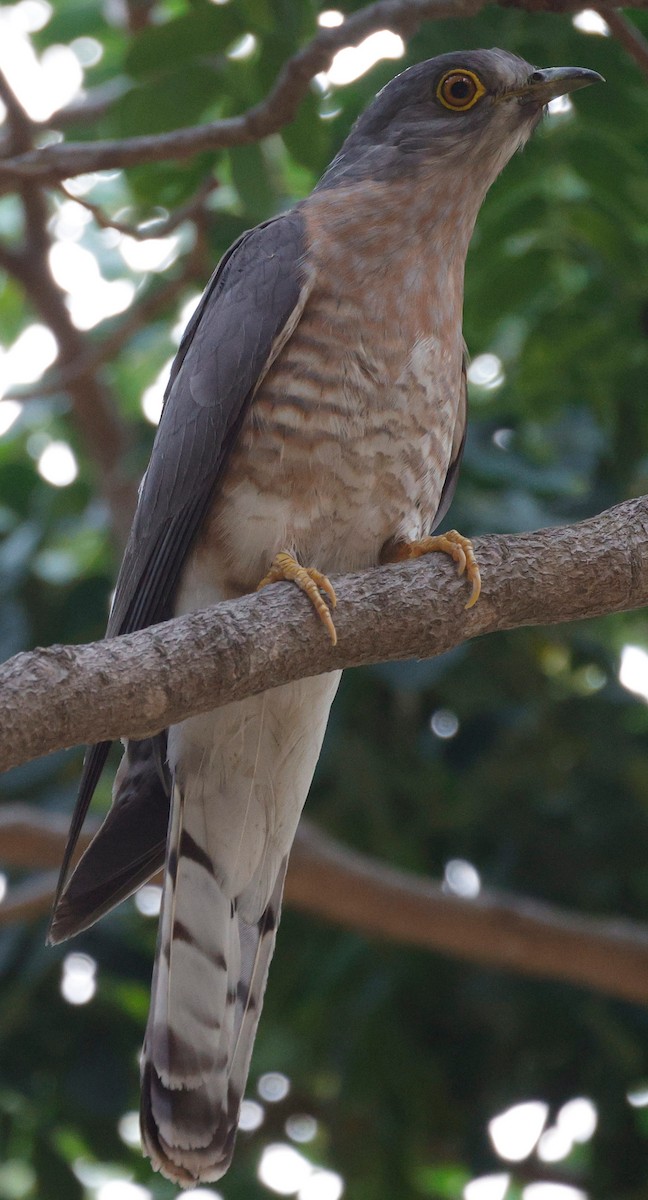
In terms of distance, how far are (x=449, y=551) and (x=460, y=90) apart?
1466 mm

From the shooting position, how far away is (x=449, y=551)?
2.76 m

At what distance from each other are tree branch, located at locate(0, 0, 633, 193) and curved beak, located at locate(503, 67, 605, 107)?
0.53 ft

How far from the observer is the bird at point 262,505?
308 cm

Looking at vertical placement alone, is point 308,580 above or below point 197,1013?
above

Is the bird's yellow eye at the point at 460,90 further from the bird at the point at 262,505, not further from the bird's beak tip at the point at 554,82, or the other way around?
the bird's beak tip at the point at 554,82

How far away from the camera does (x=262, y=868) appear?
3326mm

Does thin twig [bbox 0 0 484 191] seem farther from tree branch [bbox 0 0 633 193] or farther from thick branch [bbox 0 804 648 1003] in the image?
thick branch [bbox 0 804 648 1003]

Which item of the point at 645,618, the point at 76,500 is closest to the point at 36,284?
the point at 76,500

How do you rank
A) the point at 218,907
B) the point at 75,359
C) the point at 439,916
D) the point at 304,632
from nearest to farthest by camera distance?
1. the point at 304,632
2. the point at 218,907
3. the point at 439,916
4. the point at 75,359

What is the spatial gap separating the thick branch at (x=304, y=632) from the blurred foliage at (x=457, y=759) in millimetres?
1237

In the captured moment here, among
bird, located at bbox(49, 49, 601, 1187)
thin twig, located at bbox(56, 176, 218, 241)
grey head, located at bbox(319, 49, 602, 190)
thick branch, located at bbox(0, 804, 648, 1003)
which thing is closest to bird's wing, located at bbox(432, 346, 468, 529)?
bird, located at bbox(49, 49, 601, 1187)

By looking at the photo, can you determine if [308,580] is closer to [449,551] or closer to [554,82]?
[449,551]

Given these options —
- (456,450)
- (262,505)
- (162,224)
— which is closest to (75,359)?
(162,224)

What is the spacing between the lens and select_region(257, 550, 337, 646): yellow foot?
8.29ft
